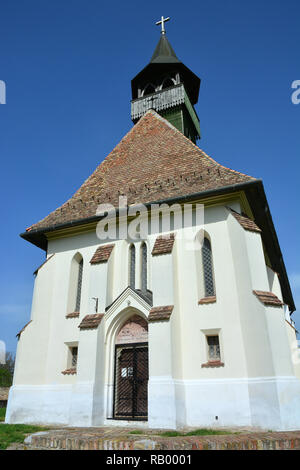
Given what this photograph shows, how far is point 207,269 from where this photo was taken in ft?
38.8

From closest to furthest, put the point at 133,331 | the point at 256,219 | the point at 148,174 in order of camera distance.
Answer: the point at 133,331 < the point at 256,219 < the point at 148,174

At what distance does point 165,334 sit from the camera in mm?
10320

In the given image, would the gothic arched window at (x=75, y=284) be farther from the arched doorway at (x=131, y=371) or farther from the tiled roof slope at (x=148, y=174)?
the arched doorway at (x=131, y=371)

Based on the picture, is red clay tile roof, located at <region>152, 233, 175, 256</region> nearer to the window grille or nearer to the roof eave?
the window grille

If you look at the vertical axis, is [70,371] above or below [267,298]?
below

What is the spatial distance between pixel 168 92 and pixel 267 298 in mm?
14325

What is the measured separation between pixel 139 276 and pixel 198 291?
94.0 inches

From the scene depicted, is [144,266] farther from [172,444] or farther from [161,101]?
[161,101]

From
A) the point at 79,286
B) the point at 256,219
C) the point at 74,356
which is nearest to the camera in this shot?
the point at 74,356

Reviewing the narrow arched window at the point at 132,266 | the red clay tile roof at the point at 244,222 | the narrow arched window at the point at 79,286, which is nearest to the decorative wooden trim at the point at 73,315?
the narrow arched window at the point at 79,286

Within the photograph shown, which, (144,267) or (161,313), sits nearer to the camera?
Result: (161,313)

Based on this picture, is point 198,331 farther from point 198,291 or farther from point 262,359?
point 262,359

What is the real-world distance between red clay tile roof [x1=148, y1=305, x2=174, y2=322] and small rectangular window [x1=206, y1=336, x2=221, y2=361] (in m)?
1.51

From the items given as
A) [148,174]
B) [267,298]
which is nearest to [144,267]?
[148,174]
